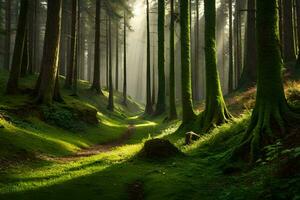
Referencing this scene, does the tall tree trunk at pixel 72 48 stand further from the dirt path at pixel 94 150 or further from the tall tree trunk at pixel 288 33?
the tall tree trunk at pixel 288 33

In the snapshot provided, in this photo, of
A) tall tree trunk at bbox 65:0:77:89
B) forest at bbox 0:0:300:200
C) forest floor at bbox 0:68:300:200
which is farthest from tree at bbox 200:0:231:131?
tall tree trunk at bbox 65:0:77:89

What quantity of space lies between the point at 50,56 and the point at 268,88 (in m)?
14.8

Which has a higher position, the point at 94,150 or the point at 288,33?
the point at 288,33

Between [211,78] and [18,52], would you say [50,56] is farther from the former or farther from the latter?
[211,78]

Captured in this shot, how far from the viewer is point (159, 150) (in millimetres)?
13742

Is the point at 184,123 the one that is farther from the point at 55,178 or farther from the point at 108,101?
the point at 108,101

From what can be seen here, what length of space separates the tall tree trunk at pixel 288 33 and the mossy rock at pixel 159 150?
15009 mm

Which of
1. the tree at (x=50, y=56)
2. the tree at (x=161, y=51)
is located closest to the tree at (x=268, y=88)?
the tree at (x=50, y=56)

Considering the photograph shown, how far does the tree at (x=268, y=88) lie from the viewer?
1091 centimetres

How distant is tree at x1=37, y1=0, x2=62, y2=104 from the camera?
2250 cm

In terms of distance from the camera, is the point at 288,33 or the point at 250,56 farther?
the point at 250,56

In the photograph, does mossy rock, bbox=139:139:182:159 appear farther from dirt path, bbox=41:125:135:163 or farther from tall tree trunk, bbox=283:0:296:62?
tall tree trunk, bbox=283:0:296:62

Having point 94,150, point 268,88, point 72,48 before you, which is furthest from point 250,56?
point 268,88

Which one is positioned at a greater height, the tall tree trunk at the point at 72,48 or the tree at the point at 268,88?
the tall tree trunk at the point at 72,48
